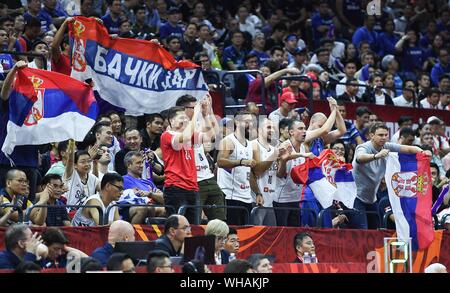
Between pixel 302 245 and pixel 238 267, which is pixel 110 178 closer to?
pixel 302 245

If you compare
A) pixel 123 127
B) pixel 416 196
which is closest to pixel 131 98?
pixel 123 127

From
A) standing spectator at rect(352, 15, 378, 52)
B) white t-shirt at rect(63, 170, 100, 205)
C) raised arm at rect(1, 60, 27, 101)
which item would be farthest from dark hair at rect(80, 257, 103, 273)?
standing spectator at rect(352, 15, 378, 52)

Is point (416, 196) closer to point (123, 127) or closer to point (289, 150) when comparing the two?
point (289, 150)

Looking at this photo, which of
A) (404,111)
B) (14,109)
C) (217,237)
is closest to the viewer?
(217,237)

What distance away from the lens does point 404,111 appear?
74.5 ft

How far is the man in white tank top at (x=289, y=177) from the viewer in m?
15.5

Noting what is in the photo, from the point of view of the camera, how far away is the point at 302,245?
14.6 meters

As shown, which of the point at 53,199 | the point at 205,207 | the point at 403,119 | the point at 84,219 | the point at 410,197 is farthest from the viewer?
the point at 403,119

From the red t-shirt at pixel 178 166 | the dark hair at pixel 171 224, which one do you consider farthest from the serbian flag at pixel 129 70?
the dark hair at pixel 171 224

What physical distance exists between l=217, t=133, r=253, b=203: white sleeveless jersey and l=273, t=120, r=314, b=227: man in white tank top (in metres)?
0.49

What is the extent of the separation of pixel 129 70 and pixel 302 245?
3699 millimetres

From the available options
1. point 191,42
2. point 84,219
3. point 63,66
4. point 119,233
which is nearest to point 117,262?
point 119,233

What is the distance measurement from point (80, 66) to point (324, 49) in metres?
8.22
